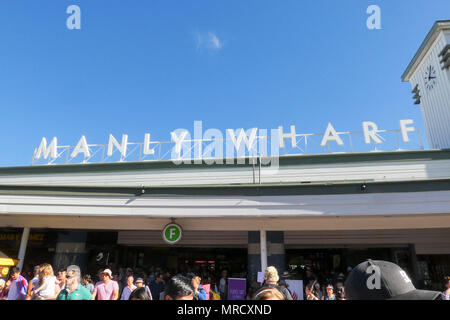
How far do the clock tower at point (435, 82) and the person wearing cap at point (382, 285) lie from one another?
19536mm

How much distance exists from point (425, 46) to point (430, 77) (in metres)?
2.22

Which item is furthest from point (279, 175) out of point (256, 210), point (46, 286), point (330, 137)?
Answer: point (46, 286)

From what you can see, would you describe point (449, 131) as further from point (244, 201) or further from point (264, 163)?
point (244, 201)

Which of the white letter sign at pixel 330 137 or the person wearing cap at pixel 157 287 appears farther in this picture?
the white letter sign at pixel 330 137

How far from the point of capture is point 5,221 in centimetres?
1244

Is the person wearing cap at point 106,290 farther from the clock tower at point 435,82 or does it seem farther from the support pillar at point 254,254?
the clock tower at point 435,82

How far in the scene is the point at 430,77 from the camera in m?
18.7

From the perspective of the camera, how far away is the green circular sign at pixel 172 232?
10656mm

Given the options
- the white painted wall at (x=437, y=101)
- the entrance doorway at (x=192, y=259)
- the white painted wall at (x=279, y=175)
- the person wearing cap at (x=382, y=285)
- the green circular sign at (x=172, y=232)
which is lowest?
the person wearing cap at (x=382, y=285)

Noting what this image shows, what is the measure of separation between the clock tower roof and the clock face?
4.83ft
